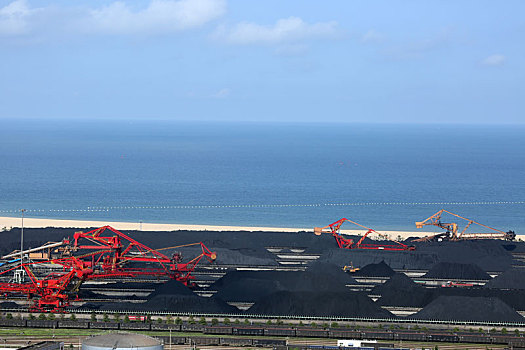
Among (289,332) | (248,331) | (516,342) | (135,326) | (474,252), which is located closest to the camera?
(516,342)

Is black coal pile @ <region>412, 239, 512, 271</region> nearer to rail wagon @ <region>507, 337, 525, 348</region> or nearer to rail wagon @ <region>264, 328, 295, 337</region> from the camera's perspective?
rail wagon @ <region>507, 337, 525, 348</region>

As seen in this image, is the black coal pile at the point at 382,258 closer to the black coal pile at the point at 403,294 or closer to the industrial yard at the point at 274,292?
the industrial yard at the point at 274,292

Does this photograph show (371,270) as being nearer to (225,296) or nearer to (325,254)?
(325,254)

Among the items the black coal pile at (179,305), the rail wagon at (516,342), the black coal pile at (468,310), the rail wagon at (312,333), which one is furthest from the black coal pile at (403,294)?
the black coal pile at (179,305)

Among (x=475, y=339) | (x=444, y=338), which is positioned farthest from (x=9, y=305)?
(x=475, y=339)

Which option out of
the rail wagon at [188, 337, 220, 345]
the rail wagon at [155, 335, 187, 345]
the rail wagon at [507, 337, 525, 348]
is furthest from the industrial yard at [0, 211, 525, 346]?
the rail wagon at [155, 335, 187, 345]

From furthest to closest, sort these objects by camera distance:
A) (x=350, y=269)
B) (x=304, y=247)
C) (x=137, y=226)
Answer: (x=137, y=226)
(x=304, y=247)
(x=350, y=269)

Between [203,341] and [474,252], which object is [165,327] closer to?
[203,341]
